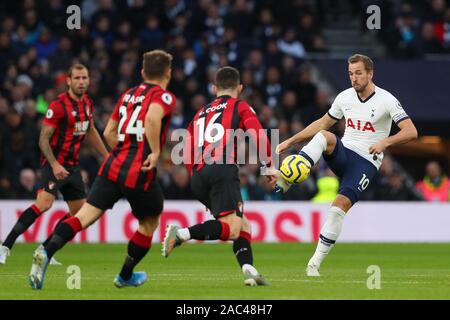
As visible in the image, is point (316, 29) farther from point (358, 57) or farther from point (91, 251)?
point (358, 57)

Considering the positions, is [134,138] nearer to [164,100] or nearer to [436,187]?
[164,100]

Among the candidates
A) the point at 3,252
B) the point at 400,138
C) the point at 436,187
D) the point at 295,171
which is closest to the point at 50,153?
the point at 3,252

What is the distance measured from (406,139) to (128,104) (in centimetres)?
338

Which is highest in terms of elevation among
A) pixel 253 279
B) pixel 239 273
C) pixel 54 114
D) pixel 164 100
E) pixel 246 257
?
pixel 164 100

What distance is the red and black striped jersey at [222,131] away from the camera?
11148 millimetres

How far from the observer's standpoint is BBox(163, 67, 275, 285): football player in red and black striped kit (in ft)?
36.2

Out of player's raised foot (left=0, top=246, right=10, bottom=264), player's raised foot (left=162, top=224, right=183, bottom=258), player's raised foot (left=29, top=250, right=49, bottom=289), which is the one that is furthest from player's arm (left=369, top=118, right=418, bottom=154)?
player's raised foot (left=0, top=246, right=10, bottom=264)

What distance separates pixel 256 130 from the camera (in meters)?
11.0

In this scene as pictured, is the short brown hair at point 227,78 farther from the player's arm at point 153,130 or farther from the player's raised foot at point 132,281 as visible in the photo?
the player's raised foot at point 132,281

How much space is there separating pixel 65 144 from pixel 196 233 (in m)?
4.50

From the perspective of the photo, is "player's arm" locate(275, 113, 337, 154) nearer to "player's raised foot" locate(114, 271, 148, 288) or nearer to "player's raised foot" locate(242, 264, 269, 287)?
"player's raised foot" locate(242, 264, 269, 287)

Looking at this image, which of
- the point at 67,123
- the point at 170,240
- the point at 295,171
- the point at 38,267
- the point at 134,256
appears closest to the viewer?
the point at 38,267

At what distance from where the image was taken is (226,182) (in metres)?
11.1
